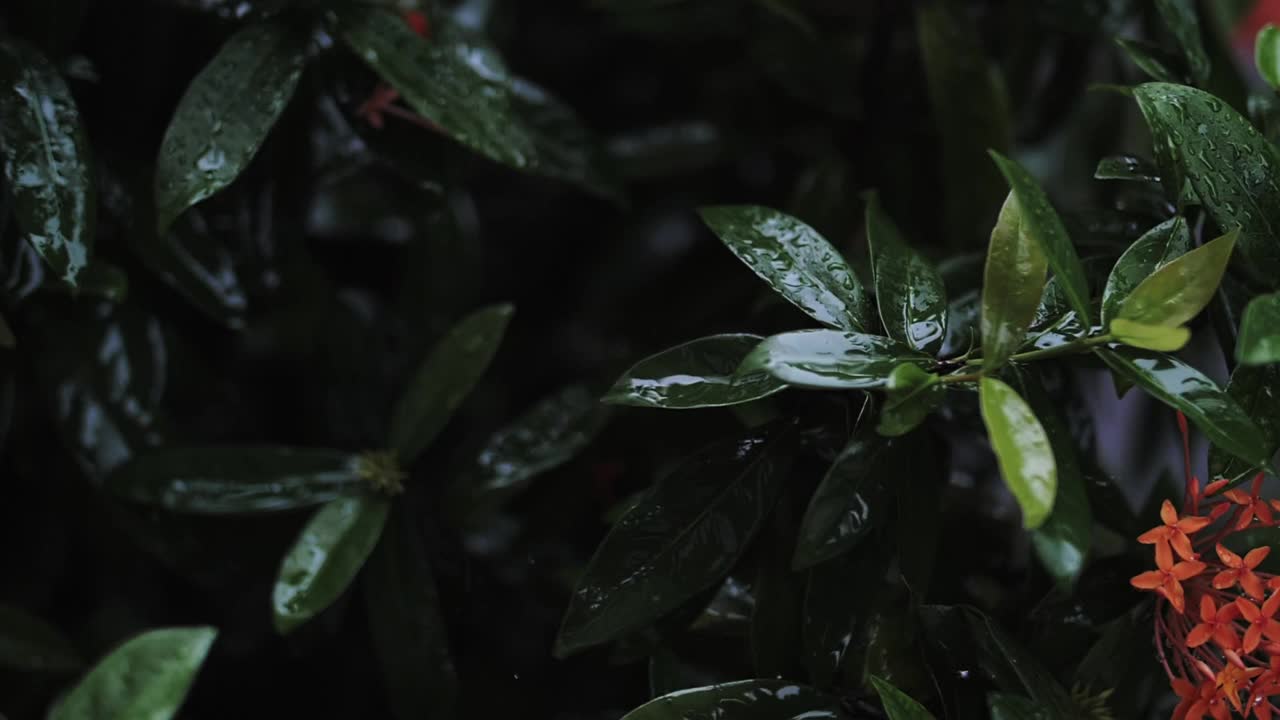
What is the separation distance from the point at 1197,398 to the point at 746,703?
28 cm

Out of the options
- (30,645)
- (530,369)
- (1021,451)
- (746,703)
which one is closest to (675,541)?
(746,703)

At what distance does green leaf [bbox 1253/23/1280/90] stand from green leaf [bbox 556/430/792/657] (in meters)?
0.36

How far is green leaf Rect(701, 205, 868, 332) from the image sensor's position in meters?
0.57

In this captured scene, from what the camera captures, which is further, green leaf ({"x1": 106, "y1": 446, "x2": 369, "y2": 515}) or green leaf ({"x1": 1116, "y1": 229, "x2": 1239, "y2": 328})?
green leaf ({"x1": 106, "y1": 446, "x2": 369, "y2": 515})

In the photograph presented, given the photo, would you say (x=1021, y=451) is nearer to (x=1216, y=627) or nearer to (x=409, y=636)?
(x=1216, y=627)

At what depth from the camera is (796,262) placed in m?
0.59

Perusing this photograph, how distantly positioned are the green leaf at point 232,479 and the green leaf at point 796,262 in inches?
13.6

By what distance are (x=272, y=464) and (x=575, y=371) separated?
45cm

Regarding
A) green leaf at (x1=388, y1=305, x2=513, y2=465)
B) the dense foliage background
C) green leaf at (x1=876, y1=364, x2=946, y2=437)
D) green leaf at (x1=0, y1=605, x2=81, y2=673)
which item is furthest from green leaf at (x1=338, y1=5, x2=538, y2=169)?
green leaf at (x1=0, y1=605, x2=81, y2=673)

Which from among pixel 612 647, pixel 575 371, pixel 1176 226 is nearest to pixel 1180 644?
pixel 1176 226

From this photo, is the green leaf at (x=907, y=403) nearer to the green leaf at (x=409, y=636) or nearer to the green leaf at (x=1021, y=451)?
the green leaf at (x=1021, y=451)

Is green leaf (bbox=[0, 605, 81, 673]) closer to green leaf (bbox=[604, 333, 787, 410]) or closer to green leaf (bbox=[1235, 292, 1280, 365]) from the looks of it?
green leaf (bbox=[604, 333, 787, 410])

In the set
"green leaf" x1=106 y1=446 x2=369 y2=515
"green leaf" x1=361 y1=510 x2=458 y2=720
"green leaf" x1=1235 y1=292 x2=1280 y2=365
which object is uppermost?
"green leaf" x1=1235 y1=292 x2=1280 y2=365

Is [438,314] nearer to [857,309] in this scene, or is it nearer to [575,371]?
[575,371]
